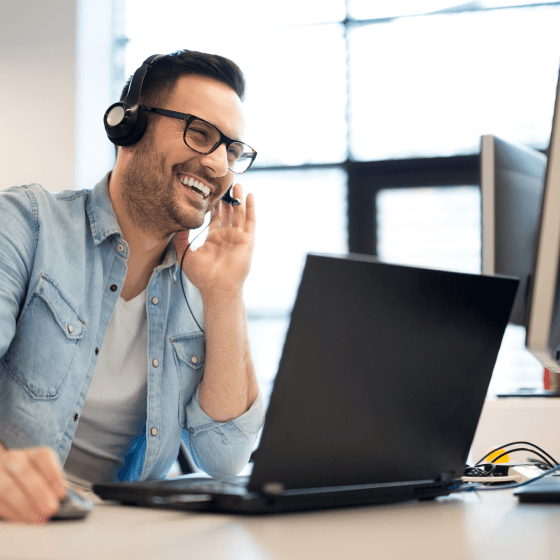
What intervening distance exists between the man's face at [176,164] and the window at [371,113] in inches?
72.5

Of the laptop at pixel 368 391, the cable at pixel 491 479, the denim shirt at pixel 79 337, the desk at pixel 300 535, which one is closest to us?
the desk at pixel 300 535

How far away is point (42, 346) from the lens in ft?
3.36

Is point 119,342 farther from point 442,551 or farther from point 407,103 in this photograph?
point 407,103

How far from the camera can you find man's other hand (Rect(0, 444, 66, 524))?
1.72 feet

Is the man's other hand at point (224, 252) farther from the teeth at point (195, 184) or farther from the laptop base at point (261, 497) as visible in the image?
the laptop base at point (261, 497)

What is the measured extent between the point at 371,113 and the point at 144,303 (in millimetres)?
2371

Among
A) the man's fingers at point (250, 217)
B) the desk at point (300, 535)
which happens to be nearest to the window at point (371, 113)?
the man's fingers at point (250, 217)

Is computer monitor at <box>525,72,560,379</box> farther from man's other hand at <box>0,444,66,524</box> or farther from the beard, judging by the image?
the beard

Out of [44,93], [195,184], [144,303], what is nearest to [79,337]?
[144,303]

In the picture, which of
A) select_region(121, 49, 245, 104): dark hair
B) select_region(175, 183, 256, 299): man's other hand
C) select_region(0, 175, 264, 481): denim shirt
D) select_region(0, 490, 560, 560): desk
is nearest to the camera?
select_region(0, 490, 560, 560): desk

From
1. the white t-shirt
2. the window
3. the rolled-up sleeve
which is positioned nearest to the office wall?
the window

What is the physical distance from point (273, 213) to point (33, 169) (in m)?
1.31

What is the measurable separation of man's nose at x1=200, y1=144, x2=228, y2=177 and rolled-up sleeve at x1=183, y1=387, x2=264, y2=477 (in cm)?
49

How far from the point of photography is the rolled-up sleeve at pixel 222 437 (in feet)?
3.65
